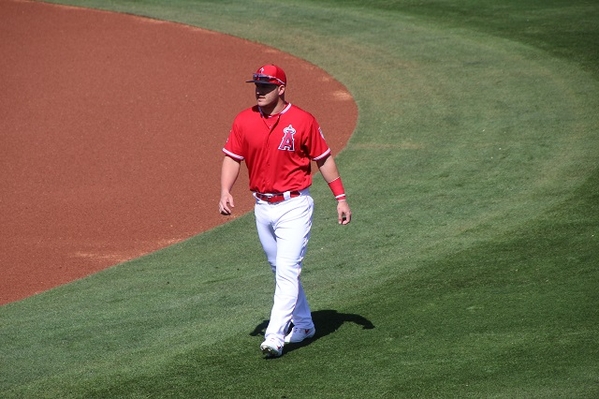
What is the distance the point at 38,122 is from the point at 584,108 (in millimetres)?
8198

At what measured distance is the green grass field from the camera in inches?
283

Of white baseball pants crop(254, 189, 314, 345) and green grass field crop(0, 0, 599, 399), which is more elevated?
white baseball pants crop(254, 189, 314, 345)

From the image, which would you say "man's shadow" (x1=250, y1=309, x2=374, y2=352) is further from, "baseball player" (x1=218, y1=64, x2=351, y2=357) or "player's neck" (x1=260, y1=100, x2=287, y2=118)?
"player's neck" (x1=260, y1=100, x2=287, y2=118)

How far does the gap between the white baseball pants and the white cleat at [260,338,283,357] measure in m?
0.04

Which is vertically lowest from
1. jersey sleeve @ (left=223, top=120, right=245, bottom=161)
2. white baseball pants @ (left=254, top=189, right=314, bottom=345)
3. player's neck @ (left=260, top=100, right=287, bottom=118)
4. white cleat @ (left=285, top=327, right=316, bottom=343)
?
white cleat @ (left=285, top=327, right=316, bottom=343)

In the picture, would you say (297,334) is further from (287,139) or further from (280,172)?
(287,139)

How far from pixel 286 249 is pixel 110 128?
337 inches

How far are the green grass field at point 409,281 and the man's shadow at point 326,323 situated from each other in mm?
24

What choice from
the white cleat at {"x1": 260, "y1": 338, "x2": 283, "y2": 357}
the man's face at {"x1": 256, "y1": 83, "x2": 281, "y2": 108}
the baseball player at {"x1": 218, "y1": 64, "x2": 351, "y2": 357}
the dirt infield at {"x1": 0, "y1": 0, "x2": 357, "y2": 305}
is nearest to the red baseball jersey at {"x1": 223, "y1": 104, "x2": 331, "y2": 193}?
the baseball player at {"x1": 218, "y1": 64, "x2": 351, "y2": 357}

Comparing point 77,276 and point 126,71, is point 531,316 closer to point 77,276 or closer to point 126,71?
point 77,276

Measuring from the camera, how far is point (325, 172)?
7828mm

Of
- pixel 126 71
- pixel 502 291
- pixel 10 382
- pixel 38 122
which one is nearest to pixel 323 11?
pixel 126 71

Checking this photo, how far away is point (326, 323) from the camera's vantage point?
8.37 meters

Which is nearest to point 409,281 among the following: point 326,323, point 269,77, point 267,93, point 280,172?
point 326,323
